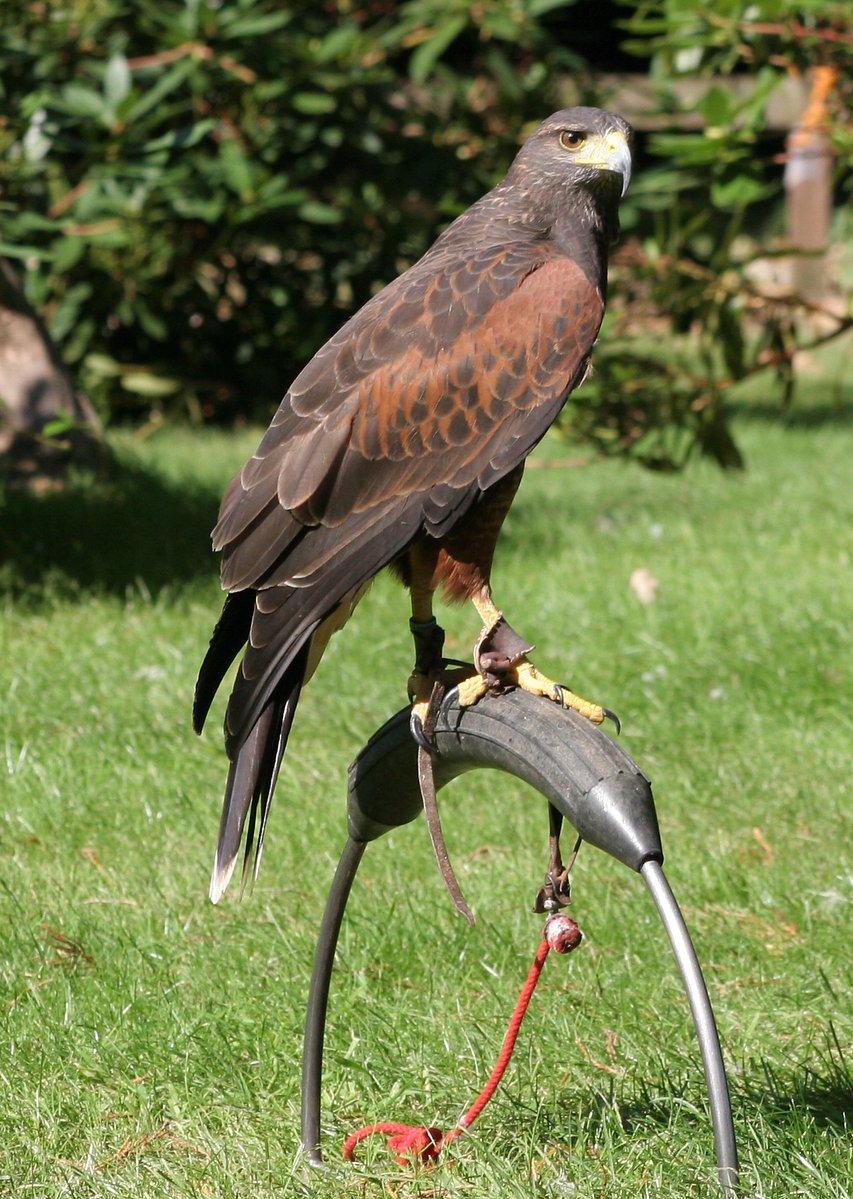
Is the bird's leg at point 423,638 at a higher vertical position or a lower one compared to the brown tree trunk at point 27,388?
higher

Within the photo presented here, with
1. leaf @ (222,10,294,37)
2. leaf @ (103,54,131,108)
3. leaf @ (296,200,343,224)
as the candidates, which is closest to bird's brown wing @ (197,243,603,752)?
leaf @ (103,54,131,108)

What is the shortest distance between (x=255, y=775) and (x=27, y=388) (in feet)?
14.7

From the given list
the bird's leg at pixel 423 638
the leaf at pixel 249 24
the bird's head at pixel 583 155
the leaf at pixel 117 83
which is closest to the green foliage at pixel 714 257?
the leaf at pixel 249 24

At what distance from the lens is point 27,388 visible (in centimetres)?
643

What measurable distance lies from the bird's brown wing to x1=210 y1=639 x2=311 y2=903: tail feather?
0.73ft

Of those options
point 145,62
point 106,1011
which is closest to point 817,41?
point 145,62

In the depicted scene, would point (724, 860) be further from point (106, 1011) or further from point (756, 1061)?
point (106, 1011)

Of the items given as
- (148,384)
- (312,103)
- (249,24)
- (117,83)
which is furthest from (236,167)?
(148,384)

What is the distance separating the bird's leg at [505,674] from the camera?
8.06 ft

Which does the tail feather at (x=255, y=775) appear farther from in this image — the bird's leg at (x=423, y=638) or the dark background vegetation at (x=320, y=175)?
the dark background vegetation at (x=320, y=175)

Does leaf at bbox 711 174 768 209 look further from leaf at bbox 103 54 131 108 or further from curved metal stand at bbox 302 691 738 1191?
curved metal stand at bbox 302 691 738 1191

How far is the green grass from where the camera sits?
2504 mm

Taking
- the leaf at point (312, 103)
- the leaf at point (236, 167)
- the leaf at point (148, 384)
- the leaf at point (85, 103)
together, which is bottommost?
the leaf at point (148, 384)

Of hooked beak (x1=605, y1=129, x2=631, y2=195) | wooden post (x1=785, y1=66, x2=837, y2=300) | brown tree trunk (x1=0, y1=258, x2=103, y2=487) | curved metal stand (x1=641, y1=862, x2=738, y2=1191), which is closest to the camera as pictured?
curved metal stand (x1=641, y1=862, x2=738, y2=1191)
